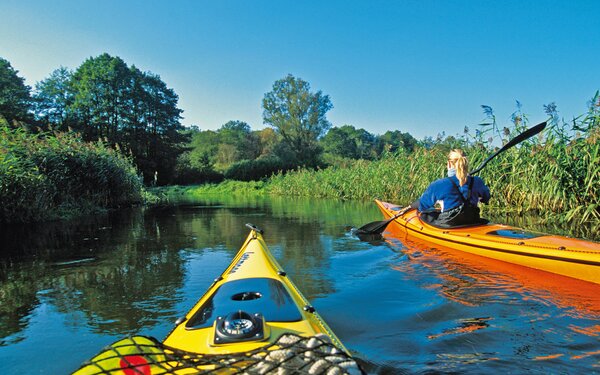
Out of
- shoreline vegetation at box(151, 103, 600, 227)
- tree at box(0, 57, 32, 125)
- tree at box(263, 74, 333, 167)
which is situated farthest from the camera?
tree at box(263, 74, 333, 167)

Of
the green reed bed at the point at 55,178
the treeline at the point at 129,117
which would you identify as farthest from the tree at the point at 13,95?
the green reed bed at the point at 55,178

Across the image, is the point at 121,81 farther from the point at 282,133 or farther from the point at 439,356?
the point at 439,356

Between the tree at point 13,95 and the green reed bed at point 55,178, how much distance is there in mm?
17977

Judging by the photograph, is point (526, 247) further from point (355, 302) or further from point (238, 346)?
point (238, 346)

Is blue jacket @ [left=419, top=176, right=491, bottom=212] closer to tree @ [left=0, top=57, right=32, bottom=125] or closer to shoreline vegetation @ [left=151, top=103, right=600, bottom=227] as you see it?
shoreline vegetation @ [left=151, top=103, right=600, bottom=227]

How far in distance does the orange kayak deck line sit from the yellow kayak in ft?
9.32

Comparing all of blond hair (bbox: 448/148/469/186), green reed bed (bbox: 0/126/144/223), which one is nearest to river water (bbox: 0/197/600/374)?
blond hair (bbox: 448/148/469/186)

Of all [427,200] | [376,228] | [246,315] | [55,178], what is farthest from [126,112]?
[246,315]

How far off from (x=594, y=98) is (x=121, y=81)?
32.7m

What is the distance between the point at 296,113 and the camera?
4069 cm

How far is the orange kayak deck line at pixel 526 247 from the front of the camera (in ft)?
12.4

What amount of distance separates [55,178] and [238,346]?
9.62m

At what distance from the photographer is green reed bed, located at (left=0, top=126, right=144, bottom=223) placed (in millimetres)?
8227

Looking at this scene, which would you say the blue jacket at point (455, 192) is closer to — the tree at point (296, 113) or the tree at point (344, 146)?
the tree at point (296, 113)
